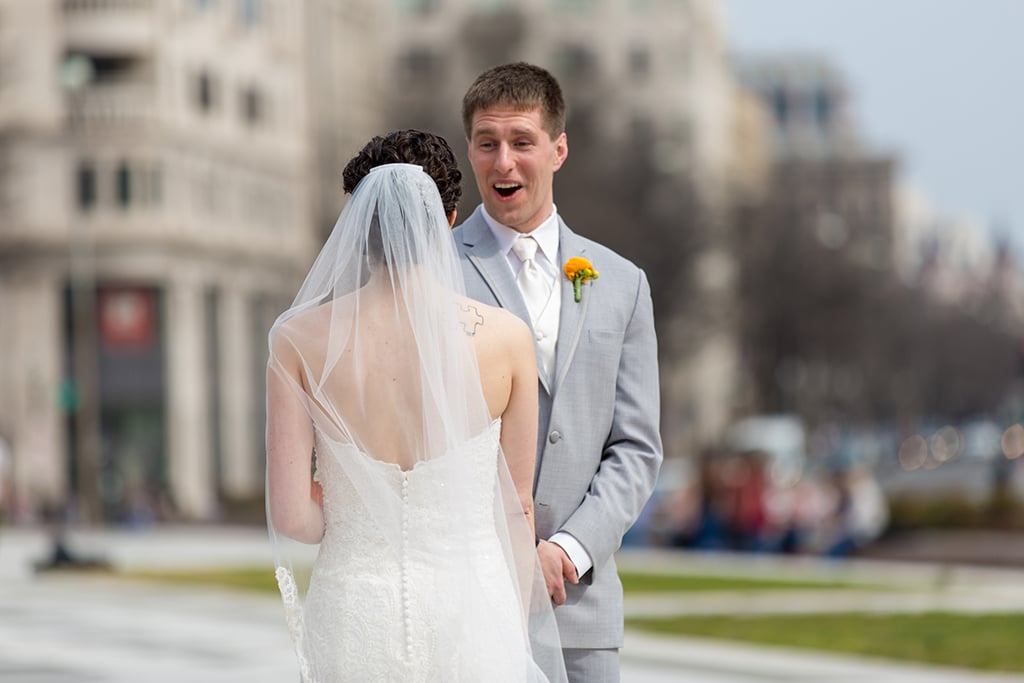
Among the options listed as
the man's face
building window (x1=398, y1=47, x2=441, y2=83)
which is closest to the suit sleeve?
the man's face

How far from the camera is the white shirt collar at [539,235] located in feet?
16.5

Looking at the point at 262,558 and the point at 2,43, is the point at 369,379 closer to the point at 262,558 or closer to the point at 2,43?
the point at 262,558

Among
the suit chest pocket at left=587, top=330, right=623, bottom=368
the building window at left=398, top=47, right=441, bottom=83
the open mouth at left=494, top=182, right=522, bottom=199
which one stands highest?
the building window at left=398, top=47, right=441, bottom=83

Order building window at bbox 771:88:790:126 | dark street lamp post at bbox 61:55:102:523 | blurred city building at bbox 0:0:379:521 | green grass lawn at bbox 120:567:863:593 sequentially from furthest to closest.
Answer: building window at bbox 771:88:790:126
blurred city building at bbox 0:0:379:521
dark street lamp post at bbox 61:55:102:523
green grass lawn at bbox 120:567:863:593

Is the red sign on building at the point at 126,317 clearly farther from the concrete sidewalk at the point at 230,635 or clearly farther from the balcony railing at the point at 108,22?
the concrete sidewalk at the point at 230,635

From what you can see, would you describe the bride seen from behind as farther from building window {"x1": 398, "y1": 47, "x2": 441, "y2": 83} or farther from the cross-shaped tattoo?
building window {"x1": 398, "y1": 47, "x2": 441, "y2": 83}

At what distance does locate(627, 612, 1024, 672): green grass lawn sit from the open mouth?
353 inches

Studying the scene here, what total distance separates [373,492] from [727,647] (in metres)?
10.8

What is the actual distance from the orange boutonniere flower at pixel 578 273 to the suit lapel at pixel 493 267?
134 millimetres

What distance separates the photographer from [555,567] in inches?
188

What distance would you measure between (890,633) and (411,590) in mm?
11513

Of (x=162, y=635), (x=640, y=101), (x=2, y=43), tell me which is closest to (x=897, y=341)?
(x=640, y=101)

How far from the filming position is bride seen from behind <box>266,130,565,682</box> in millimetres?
4516

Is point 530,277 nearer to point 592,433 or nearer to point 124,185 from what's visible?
point 592,433
